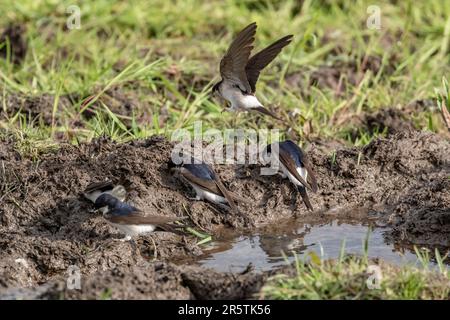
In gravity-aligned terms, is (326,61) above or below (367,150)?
above

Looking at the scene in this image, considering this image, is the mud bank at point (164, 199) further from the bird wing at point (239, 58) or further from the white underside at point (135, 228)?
the bird wing at point (239, 58)

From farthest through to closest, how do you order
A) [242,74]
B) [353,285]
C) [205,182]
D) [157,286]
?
[242,74], [205,182], [157,286], [353,285]

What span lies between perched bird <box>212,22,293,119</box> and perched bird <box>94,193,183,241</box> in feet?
4.28

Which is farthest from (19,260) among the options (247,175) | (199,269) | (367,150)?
(367,150)

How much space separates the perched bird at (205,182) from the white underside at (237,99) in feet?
2.51

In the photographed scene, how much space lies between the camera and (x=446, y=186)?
6523 millimetres

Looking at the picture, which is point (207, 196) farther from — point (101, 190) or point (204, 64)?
point (204, 64)

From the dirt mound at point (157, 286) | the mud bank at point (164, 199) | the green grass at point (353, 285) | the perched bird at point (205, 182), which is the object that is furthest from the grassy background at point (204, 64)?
the green grass at point (353, 285)

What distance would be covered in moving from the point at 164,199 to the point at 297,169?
3.05 ft

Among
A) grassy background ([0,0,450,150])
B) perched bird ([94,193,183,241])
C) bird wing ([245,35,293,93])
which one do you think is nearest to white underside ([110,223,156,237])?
perched bird ([94,193,183,241])

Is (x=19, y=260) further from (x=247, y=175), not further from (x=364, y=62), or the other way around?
(x=364, y=62)

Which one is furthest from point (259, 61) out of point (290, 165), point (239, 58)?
point (290, 165)

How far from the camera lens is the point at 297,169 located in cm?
660
